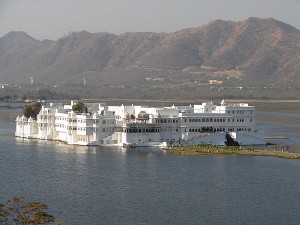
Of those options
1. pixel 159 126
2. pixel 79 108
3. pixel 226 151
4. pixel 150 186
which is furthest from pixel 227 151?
pixel 150 186

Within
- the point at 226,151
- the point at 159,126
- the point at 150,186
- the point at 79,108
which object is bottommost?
the point at 150,186

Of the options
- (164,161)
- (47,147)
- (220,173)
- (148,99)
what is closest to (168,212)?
(220,173)

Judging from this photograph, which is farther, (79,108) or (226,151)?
(79,108)

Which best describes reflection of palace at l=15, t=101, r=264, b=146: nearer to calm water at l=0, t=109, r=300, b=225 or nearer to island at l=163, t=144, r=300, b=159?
island at l=163, t=144, r=300, b=159

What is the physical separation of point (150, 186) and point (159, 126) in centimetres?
1834

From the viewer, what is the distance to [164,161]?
1905 inches

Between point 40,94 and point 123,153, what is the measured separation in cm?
10391

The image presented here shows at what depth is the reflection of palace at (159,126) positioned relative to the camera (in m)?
56.8

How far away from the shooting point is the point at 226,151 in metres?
53.3

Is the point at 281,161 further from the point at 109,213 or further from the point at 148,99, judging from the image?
the point at 148,99

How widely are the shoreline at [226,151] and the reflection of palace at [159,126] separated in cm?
213

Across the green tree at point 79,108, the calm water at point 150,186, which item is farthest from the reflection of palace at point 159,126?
the calm water at point 150,186

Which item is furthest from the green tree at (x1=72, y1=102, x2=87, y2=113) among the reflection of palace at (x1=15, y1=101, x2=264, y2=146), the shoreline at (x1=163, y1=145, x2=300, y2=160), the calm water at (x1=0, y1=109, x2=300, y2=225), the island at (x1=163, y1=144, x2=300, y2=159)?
the shoreline at (x1=163, y1=145, x2=300, y2=160)

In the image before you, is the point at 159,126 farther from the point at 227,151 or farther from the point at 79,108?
the point at 79,108
